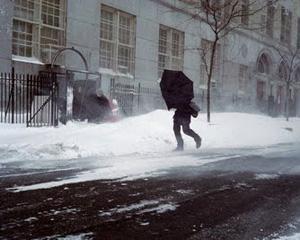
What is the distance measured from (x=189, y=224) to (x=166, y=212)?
1.75 feet

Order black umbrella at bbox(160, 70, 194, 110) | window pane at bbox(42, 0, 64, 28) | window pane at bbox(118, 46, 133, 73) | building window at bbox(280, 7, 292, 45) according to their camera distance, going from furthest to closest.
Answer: building window at bbox(280, 7, 292, 45) < window pane at bbox(118, 46, 133, 73) < window pane at bbox(42, 0, 64, 28) < black umbrella at bbox(160, 70, 194, 110)

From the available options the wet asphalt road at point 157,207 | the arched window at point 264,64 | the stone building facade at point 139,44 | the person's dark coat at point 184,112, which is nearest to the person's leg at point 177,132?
the person's dark coat at point 184,112

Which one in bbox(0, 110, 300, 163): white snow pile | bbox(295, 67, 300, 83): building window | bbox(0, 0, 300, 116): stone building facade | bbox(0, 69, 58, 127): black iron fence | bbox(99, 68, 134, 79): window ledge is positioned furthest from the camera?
bbox(295, 67, 300, 83): building window

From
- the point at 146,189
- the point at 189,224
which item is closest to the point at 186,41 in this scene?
the point at 146,189

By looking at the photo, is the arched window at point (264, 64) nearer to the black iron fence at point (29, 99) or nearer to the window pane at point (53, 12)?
the window pane at point (53, 12)

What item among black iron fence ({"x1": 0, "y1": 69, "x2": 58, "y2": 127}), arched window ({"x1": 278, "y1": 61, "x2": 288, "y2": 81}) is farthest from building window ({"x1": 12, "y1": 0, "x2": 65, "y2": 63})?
arched window ({"x1": 278, "y1": 61, "x2": 288, "y2": 81})

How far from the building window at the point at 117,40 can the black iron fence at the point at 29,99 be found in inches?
203

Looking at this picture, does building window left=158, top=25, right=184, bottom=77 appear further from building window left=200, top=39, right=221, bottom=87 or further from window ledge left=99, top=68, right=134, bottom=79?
window ledge left=99, top=68, right=134, bottom=79

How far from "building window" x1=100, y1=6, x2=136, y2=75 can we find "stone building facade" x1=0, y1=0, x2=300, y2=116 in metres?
0.04

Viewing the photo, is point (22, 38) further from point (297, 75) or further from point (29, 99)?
point (297, 75)

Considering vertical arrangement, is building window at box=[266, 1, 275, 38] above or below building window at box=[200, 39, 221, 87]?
above

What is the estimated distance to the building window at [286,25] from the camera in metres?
40.0

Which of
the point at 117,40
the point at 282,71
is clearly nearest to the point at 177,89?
the point at 117,40

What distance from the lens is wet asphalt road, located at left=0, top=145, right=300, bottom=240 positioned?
16.3 ft
